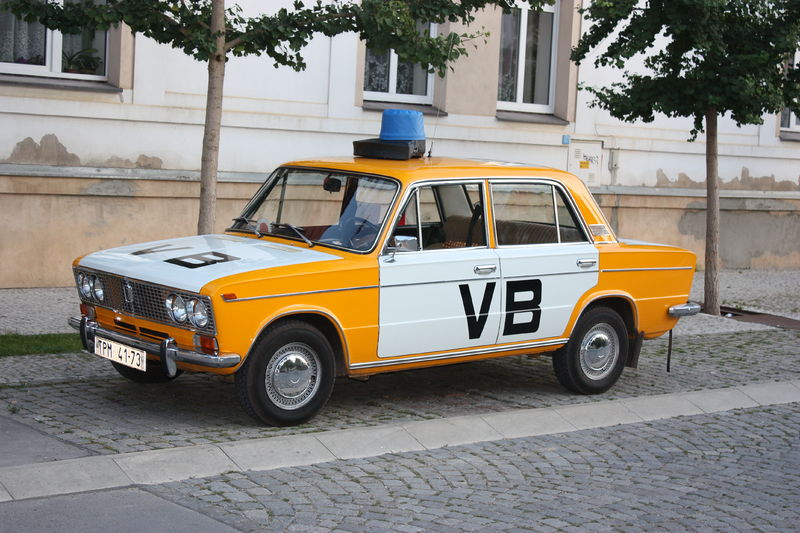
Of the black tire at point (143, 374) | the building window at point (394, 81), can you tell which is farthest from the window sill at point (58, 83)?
the black tire at point (143, 374)

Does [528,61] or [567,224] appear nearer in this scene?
[567,224]

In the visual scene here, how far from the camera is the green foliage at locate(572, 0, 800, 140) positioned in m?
12.9

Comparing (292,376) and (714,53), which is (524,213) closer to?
(292,376)

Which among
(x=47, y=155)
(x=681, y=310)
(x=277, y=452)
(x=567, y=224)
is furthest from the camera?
(x=47, y=155)

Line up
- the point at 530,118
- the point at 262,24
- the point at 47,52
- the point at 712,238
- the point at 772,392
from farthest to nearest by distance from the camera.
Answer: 1. the point at 530,118
2. the point at 712,238
3. the point at 47,52
4. the point at 262,24
5. the point at 772,392

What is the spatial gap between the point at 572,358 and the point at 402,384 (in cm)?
140

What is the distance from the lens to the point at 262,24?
10.2 m

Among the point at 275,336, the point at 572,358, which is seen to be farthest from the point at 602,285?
the point at 275,336

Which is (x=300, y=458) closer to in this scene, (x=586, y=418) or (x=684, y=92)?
(x=586, y=418)

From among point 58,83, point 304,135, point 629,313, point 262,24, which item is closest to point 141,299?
point 262,24

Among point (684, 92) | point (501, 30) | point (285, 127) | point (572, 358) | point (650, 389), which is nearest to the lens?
point (572, 358)

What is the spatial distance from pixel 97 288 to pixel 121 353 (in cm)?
57

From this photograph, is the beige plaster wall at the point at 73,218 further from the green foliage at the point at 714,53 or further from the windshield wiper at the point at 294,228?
the windshield wiper at the point at 294,228

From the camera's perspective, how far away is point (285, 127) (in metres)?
15.2
